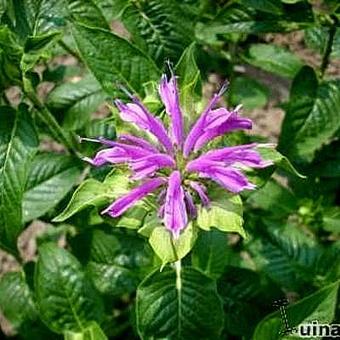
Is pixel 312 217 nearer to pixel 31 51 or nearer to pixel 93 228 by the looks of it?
pixel 93 228

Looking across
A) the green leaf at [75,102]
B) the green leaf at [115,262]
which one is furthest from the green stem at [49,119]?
the green leaf at [115,262]

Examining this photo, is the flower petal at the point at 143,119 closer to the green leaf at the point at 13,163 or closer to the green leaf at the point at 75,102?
the green leaf at the point at 13,163

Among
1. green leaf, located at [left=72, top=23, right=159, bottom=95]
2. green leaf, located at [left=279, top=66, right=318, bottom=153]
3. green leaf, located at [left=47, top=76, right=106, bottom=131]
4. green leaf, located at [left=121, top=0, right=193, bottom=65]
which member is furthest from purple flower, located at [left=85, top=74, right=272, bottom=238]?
green leaf, located at [left=47, top=76, right=106, bottom=131]

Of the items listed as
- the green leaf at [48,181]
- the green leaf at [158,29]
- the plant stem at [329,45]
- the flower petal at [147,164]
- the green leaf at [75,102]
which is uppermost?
the green leaf at [158,29]

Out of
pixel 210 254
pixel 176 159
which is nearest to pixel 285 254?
pixel 210 254

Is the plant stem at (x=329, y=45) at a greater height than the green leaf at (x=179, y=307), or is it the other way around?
Answer: the plant stem at (x=329, y=45)

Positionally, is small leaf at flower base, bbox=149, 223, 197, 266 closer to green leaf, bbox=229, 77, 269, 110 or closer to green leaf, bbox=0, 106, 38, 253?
green leaf, bbox=0, 106, 38, 253

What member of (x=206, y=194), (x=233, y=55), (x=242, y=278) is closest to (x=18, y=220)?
(x=206, y=194)
